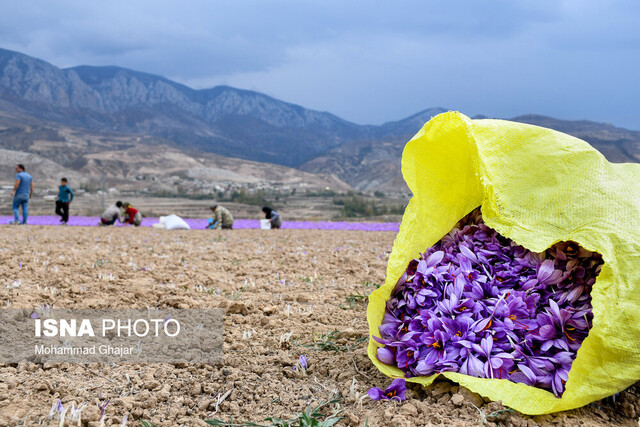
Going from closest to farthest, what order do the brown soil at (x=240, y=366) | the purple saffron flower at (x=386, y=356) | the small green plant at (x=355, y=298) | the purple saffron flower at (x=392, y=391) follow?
1. the brown soil at (x=240, y=366)
2. the purple saffron flower at (x=392, y=391)
3. the purple saffron flower at (x=386, y=356)
4. the small green plant at (x=355, y=298)

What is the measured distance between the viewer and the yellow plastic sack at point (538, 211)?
2402mm

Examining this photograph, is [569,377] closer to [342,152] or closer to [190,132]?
[342,152]

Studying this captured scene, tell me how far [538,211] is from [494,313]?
0.70 metres

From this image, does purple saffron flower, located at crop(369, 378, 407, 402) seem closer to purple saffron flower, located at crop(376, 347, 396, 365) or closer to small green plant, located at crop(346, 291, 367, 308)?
purple saffron flower, located at crop(376, 347, 396, 365)

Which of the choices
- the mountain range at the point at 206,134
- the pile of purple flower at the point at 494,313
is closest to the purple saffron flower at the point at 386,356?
the pile of purple flower at the point at 494,313

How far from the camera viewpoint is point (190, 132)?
164 m

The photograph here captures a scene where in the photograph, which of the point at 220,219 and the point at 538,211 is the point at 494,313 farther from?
the point at 220,219

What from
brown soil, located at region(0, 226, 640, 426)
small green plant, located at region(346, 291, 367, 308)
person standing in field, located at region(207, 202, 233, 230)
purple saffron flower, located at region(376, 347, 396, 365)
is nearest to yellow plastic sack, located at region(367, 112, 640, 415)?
purple saffron flower, located at region(376, 347, 396, 365)

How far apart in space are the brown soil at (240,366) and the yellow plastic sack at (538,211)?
209mm

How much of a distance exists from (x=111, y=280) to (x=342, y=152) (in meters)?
87.7

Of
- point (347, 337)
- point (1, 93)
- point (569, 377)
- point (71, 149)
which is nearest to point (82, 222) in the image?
point (347, 337)

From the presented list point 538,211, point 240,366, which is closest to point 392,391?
point 240,366

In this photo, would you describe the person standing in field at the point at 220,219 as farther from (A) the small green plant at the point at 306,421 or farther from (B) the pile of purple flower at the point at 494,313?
(A) the small green plant at the point at 306,421

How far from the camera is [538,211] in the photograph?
9.80ft
